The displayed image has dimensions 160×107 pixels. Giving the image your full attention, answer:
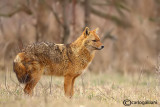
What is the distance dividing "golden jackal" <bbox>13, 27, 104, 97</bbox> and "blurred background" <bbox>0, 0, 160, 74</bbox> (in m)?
4.44

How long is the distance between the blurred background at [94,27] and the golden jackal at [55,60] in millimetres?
4441

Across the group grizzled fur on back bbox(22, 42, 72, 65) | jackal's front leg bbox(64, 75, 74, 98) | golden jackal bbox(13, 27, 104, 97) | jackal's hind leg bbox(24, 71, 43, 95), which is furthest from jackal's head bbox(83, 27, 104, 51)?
jackal's hind leg bbox(24, 71, 43, 95)

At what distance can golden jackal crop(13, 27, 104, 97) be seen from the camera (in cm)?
657

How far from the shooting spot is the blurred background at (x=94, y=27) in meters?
14.1

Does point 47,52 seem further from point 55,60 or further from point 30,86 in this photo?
point 30,86

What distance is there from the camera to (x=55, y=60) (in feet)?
23.2

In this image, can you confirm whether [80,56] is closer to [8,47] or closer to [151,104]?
[151,104]

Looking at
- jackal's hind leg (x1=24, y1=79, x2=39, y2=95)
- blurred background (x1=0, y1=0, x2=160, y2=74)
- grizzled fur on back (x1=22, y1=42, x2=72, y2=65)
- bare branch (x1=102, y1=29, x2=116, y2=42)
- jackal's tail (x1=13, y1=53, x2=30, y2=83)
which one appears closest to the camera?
jackal's tail (x1=13, y1=53, x2=30, y2=83)

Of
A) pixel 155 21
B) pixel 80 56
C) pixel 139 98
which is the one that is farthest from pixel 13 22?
pixel 139 98

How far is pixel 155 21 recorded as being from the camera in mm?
17469

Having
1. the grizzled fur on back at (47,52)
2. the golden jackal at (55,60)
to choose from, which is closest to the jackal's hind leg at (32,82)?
the golden jackal at (55,60)

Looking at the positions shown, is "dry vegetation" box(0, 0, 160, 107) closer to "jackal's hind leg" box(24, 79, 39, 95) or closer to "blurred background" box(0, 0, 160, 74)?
"blurred background" box(0, 0, 160, 74)

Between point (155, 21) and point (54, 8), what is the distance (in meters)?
6.23

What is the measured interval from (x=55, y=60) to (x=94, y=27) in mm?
7814
